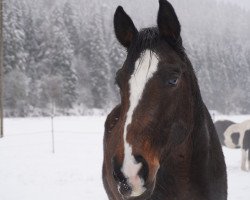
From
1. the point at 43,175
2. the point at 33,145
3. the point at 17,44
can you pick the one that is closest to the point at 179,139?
the point at 43,175

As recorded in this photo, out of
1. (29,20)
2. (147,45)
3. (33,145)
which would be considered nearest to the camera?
(147,45)

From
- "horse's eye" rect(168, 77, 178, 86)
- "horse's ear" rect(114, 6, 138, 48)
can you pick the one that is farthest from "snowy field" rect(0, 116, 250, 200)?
"horse's eye" rect(168, 77, 178, 86)

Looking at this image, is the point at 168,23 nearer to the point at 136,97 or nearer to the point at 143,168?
the point at 136,97

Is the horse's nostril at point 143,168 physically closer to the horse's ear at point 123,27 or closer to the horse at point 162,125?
the horse at point 162,125

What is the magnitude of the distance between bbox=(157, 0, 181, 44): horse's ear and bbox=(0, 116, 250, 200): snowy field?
4.86m

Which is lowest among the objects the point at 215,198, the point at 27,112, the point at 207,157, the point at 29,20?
the point at 27,112

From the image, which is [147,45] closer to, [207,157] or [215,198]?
[207,157]

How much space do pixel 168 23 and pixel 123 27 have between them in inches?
15.7

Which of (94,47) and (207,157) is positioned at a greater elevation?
(207,157)

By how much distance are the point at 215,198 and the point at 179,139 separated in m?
0.69

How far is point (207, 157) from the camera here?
8.73 ft

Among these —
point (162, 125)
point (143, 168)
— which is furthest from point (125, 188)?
point (162, 125)

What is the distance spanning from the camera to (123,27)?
256cm

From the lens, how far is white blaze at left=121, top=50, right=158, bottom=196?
1795 millimetres
